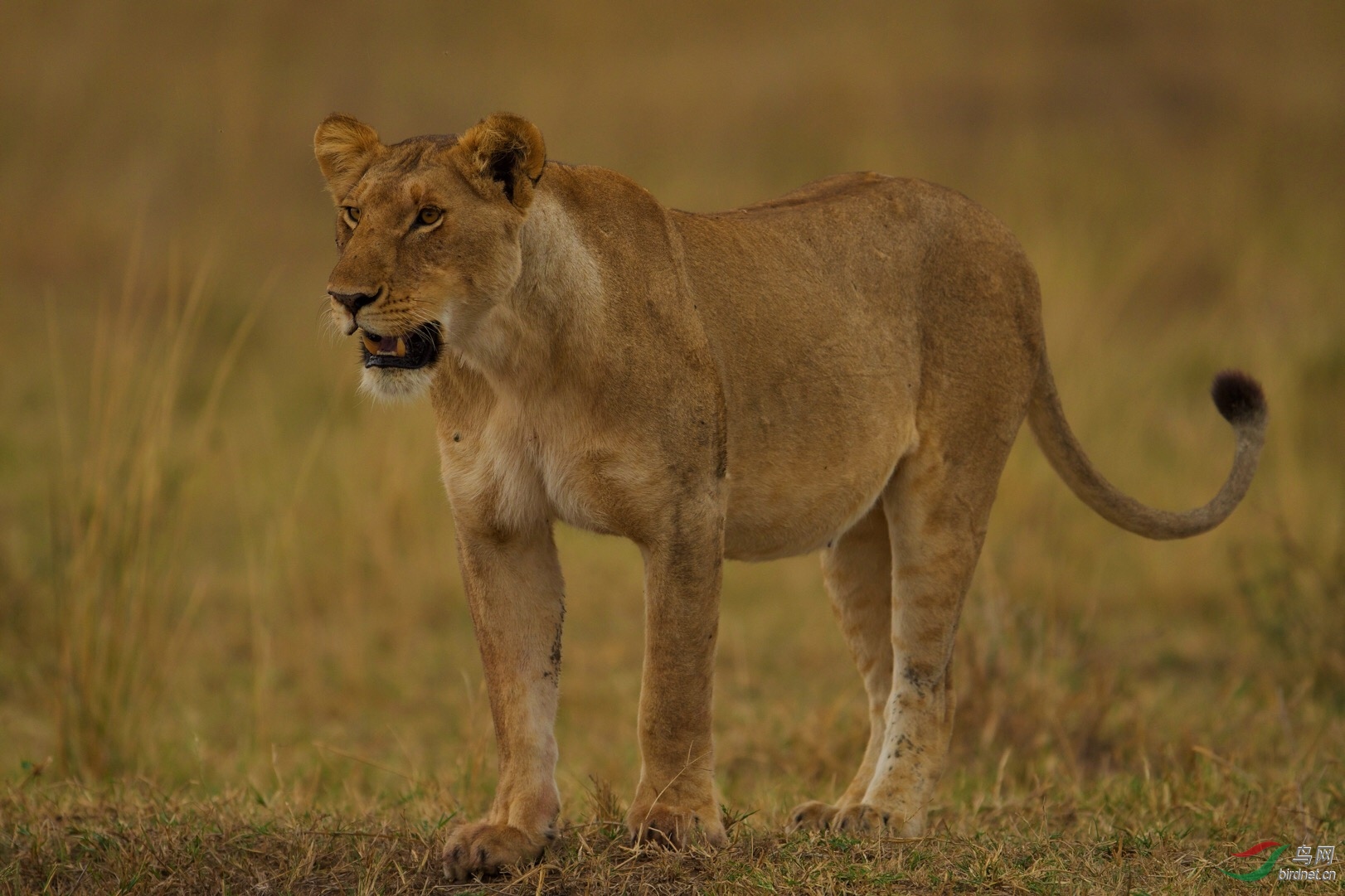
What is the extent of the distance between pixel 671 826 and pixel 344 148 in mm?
1536

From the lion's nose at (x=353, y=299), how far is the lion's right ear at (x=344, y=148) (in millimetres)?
383

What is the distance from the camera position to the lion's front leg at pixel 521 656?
355 cm

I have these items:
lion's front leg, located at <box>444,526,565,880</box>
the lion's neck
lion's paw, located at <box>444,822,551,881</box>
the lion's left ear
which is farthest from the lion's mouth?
lion's paw, located at <box>444,822,551,881</box>

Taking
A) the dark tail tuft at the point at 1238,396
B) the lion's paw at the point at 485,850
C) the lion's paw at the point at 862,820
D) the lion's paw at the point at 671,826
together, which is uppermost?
the dark tail tuft at the point at 1238,396

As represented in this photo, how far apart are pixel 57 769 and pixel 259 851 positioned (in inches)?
73.3

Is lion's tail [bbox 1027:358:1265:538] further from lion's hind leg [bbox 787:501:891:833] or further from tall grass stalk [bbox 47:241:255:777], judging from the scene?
tall grass stalk [bbox 47:241:255:777]

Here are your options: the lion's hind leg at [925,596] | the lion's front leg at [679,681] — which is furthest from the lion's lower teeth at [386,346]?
the lion's hind leg at [925,596]

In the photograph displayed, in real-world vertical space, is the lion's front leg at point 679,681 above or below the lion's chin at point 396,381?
below

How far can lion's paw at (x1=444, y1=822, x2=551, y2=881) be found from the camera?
3.41 metres

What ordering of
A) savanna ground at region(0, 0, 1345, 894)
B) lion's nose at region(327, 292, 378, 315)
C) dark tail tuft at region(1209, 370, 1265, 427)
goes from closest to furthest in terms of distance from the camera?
lion's nose at region(327, 292, 378, 315) < savanna ground at region(0, 0, 1345, 894) < dark tail tuft at region(1209, 370, 1265, 427)

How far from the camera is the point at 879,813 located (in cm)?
406

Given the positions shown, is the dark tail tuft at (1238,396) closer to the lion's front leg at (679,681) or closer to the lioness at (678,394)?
the lioness at (678,394)

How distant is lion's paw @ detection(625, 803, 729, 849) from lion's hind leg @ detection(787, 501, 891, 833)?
3.24 feet

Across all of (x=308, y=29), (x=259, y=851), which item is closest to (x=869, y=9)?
(x=308, y=29)
